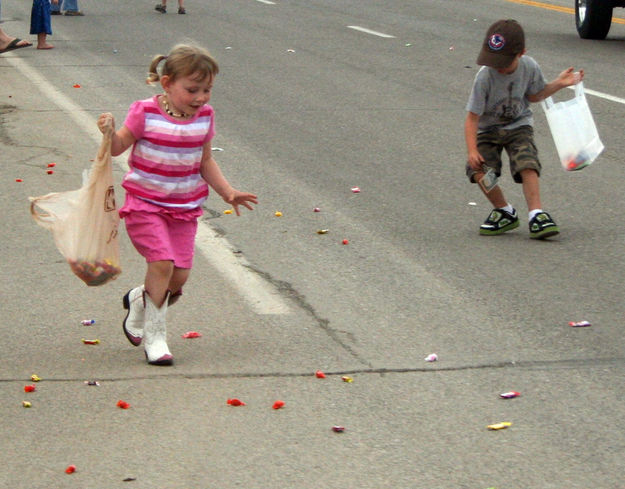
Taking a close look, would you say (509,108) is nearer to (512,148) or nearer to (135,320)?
(512,148)

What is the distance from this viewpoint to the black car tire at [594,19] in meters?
17.1

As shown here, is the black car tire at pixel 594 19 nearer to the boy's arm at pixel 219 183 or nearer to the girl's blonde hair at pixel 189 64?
the boy's arm at pixel 219 183

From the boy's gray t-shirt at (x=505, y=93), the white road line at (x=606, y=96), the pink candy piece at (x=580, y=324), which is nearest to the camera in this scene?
the pink candy piece at (x=580, y=324)

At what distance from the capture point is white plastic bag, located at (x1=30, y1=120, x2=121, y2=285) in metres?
4.84

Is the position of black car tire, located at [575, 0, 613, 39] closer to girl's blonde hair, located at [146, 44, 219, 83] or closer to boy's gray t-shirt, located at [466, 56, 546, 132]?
boy's gray t-shirt, located at [466, 56, 546, 132]

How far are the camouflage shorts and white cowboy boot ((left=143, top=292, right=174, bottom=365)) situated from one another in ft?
8.99

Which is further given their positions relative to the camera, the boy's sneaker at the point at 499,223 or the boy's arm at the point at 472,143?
the boy's sneaker at the point at 499,223

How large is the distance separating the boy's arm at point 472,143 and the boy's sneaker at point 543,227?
0.43m

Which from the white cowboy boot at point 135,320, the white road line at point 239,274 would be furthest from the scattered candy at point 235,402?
the white road line at point 239,274

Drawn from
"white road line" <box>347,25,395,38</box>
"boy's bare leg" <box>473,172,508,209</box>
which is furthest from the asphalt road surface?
"white road line" <box>347,25,395,38</box>

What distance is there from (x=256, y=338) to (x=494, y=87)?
101 inches

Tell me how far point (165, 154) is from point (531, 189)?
2.92m

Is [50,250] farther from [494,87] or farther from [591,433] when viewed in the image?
[591,433]

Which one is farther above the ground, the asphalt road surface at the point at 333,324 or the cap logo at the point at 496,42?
the cap logo at the point at 496,42
